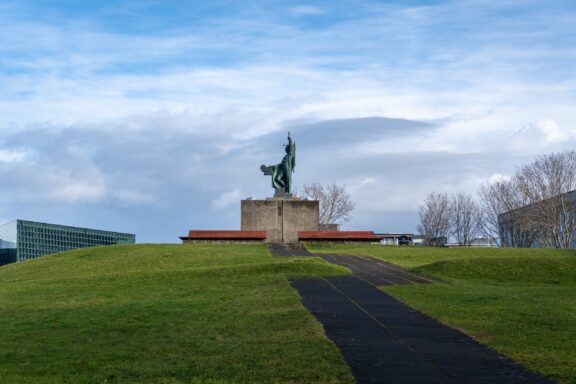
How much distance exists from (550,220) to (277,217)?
1029 inches

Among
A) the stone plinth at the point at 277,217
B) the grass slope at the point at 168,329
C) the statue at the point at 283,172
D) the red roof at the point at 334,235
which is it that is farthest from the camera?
the statue at the point at 283,172

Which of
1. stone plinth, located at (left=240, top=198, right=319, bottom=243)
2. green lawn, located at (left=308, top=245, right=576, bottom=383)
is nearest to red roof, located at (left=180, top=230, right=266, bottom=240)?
stone plinth, located at (left=240, top=198, right=319, bottom=243)

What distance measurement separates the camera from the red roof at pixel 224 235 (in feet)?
170

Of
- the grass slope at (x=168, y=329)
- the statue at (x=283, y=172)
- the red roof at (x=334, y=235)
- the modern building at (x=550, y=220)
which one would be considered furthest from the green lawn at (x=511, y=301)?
the modern building at (x=550, y=220)

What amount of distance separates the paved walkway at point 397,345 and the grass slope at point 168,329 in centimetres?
46

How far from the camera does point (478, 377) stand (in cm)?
1148

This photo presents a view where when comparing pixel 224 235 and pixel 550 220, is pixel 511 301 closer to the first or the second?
pixel 224 235

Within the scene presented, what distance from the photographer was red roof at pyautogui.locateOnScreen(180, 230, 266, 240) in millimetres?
51719

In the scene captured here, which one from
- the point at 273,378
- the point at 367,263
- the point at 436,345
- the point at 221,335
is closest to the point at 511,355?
the point at 436,345

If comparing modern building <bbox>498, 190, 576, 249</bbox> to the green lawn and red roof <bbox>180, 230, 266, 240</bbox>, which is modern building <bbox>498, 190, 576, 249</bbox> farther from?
red roof <bbox>180, 230, 266, 240</bbox>

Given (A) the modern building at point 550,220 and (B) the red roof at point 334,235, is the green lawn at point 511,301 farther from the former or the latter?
(A) the modern building at point 550,220

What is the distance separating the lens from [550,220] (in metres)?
65.5

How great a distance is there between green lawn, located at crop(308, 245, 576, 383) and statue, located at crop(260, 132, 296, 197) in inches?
536

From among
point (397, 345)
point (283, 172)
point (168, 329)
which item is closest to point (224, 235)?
point (283, 172)
